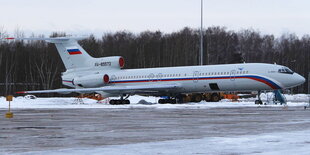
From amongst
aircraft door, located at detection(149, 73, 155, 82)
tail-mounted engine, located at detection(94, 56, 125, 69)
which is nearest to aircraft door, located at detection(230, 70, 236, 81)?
aircraft door, located at detection(149, 73, 155, 82)

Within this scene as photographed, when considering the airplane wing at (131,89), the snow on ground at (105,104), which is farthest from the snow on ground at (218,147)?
the airplane wing at (131,89)

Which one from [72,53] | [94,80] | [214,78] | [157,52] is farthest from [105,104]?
[157,52]

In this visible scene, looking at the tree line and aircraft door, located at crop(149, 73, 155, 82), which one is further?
the tree line

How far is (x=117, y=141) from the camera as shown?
11844mm

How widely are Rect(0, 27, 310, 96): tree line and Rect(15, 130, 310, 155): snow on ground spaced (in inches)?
2807

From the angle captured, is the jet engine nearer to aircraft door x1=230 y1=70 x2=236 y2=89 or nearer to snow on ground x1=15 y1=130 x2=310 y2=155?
aircraft door x1=230 y1=70 x2=236 y2=89

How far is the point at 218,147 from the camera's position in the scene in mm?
10562

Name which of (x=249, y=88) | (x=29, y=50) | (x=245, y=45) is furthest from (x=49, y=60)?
(x=249, y=88)

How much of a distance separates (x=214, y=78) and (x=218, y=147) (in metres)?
31.5

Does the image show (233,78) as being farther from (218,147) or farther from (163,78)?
(218,147)

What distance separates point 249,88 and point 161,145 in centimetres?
3098

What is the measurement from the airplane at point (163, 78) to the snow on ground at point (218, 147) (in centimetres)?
2852

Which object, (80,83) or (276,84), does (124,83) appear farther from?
(276,84)

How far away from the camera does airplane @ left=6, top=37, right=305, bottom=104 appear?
40531mm
